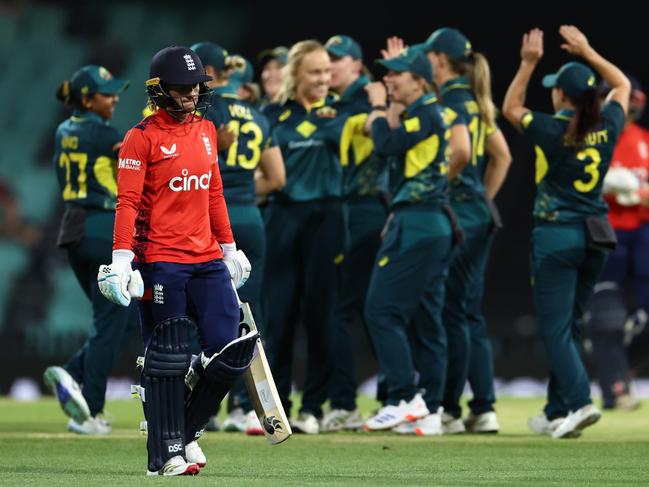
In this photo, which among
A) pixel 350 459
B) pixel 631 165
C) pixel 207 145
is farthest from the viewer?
pixel 631 165

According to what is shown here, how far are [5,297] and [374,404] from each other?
5.46 metres

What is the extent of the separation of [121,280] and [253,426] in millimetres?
2753

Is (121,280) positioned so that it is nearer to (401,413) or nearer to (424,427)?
(401,413)

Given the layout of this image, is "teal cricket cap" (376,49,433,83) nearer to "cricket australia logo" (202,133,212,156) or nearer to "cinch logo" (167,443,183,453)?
"cricket australia logo" (202,133,212,156)

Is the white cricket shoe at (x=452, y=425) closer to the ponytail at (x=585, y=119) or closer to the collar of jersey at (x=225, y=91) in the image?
the ponytail at (x=585, y=119)

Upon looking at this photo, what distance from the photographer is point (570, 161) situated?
310 inches

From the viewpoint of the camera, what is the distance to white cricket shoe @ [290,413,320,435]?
26.9ft

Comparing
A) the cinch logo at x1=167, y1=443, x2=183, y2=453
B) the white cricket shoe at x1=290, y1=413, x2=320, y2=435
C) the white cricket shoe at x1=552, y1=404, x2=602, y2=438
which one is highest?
the cinch logo at x1=167, y1=443, x2=183, y2=453

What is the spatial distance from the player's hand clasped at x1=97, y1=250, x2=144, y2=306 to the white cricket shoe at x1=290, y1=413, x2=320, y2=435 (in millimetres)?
2828

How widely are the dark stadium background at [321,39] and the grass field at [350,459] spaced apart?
426cm

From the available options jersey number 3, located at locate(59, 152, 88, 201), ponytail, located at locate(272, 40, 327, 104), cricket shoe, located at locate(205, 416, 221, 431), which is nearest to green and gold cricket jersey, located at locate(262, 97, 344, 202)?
ponytail, located at locate(272, 40, 327, 104)

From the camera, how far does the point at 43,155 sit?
54.9 ft

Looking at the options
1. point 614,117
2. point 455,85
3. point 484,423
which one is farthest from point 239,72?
point 484,423

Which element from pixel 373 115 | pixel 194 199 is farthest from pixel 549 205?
pixel 194 199
